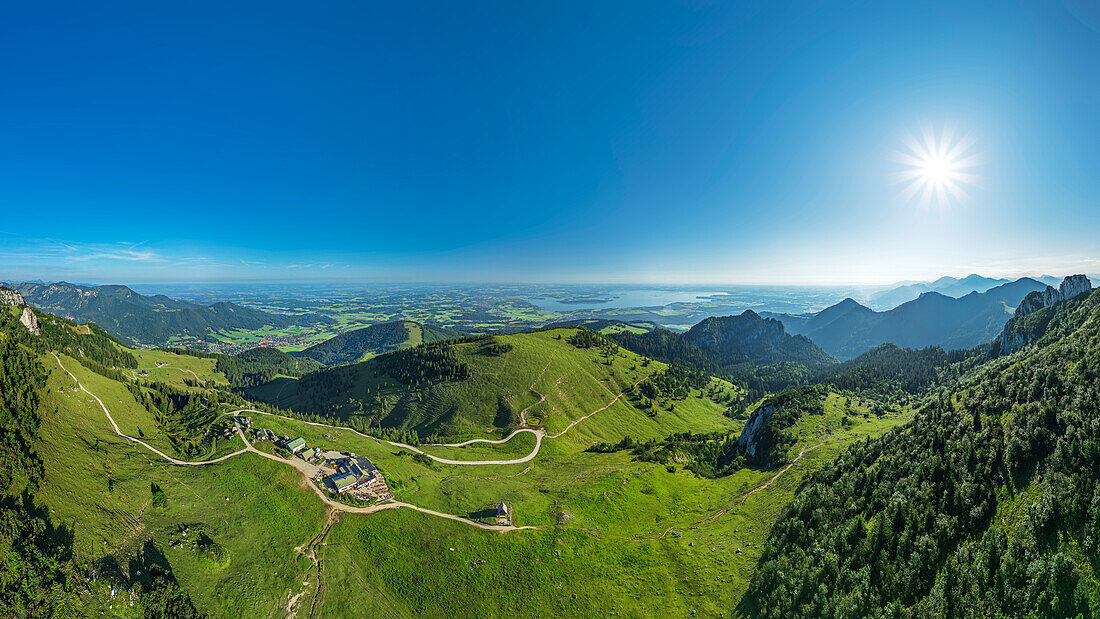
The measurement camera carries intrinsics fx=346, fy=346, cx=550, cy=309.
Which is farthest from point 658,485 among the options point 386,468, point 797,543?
point 386,468

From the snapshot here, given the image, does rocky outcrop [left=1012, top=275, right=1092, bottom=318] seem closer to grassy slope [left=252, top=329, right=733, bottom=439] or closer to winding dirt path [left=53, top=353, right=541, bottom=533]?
grassy slope [left=252, top=329, right=733, bottom=439]

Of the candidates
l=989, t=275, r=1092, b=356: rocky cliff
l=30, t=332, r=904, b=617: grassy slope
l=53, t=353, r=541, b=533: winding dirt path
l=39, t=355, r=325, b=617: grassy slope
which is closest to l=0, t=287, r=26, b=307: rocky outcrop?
l=30, t=332, r=904, b=617: grassy slope

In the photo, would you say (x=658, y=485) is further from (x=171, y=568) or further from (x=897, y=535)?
(x=171, y=568)

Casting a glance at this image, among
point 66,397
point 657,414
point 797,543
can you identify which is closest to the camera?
point 797,543

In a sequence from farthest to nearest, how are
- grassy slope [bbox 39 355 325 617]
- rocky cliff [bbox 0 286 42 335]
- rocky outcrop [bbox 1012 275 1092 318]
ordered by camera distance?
1. rocky outcrop [bbox 1012 275 1092 318]
2. rocky cliff [bbox 0 286 42 335]
3. grassy slope [bbox 39 355 325 617]

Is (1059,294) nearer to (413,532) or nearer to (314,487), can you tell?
(413,532)

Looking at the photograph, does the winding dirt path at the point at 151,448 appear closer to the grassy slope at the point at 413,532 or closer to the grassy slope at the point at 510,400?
the grassy slope at the point at 413,532
